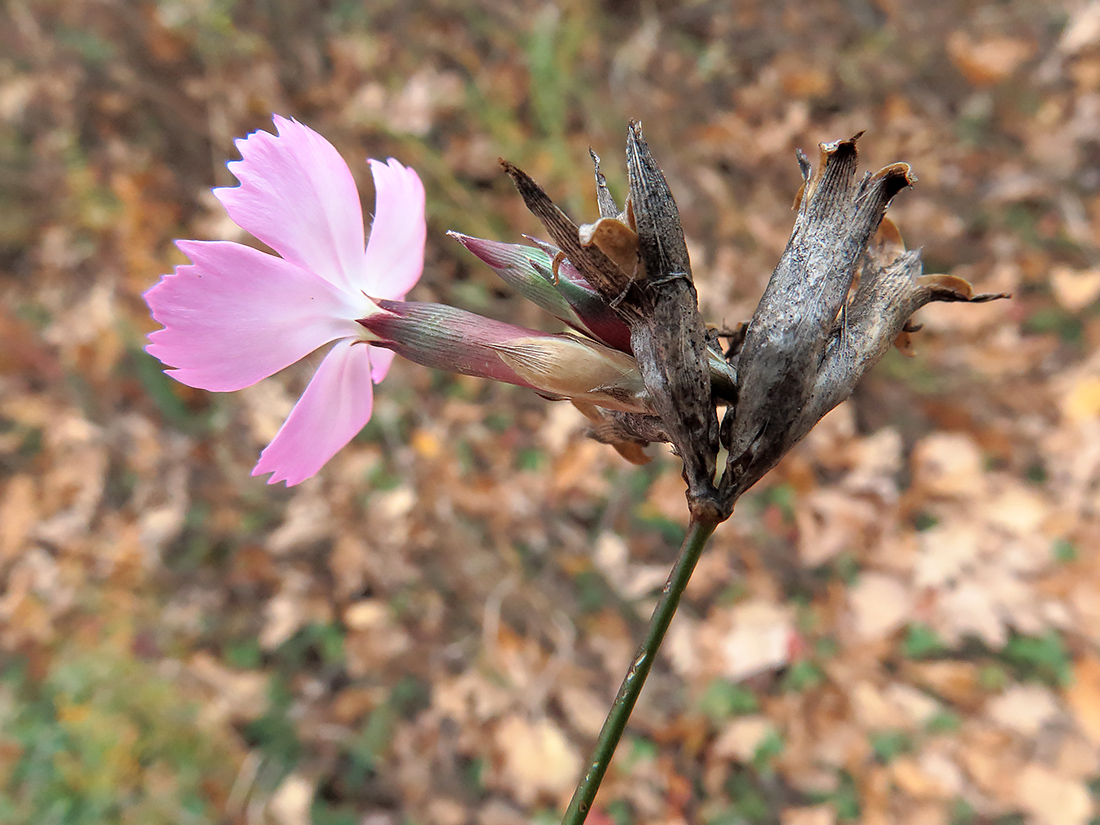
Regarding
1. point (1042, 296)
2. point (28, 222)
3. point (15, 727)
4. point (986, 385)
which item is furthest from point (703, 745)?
point (28, 222)

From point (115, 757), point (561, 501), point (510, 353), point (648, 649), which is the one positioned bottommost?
point (115, 757)

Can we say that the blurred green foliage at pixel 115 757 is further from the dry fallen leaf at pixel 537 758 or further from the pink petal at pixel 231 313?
the pink petal at pixel 231 313

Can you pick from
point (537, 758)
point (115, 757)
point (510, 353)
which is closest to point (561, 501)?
point (537, 758)

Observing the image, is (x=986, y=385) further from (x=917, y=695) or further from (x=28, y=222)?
(x=28, y=222)

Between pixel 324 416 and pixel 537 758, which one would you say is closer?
pixel 324 416

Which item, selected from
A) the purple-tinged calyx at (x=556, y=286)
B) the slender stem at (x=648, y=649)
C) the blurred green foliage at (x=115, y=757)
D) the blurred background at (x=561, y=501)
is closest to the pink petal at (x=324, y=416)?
the purple-tinged calyx at (x=556, y=286)

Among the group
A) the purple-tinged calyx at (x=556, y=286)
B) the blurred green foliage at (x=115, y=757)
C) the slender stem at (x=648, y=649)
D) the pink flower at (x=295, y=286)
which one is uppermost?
the purple-tinged calyx at (x=556, y=286)

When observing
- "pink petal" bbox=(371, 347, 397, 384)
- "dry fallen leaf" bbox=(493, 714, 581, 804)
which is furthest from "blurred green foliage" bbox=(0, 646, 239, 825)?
"pink petal" bbox=(371, 347, 397, 384)

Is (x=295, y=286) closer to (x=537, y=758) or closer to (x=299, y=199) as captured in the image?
(x=299, y=199)
